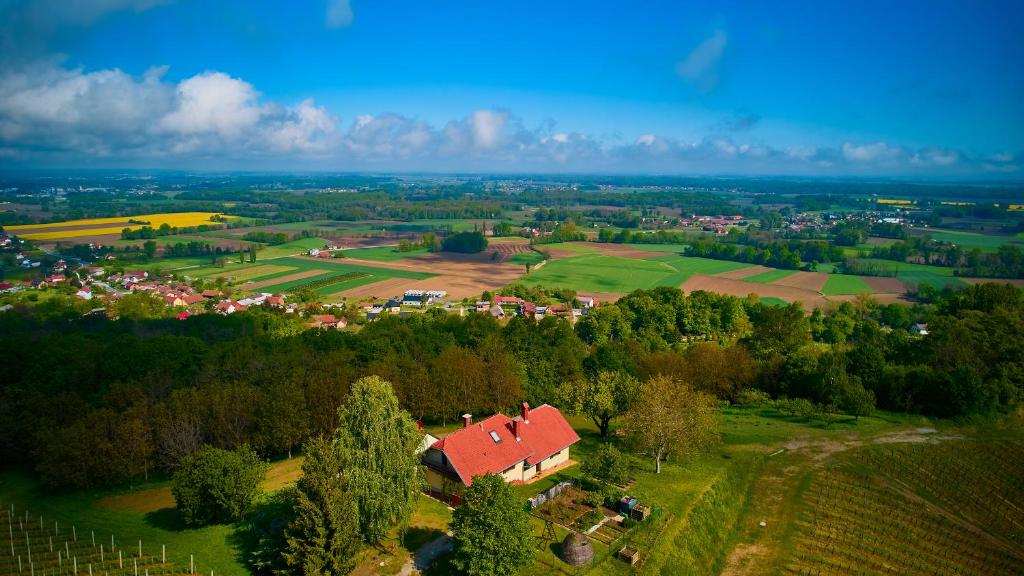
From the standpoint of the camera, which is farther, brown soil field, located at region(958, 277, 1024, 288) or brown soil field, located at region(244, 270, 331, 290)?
brown soil field, located at region(244, 270, 331, 290)

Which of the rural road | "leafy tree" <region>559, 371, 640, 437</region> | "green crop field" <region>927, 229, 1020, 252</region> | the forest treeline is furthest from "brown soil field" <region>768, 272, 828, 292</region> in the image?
the rural road

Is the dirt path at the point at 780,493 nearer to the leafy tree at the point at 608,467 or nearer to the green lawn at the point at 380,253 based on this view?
the leafy tree at the point at 608,467

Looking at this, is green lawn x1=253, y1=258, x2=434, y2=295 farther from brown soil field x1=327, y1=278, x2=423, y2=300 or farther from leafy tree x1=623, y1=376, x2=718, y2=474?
leafy tree x1=623, y1=376, x2=718, y2=474

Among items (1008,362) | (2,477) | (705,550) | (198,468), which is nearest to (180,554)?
(198,468)

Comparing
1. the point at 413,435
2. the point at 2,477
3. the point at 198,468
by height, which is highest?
the point at 413,435

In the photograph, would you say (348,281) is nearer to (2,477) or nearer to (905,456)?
(2,477)

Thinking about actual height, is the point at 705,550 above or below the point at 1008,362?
below

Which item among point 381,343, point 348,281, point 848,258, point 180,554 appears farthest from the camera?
point 848,258

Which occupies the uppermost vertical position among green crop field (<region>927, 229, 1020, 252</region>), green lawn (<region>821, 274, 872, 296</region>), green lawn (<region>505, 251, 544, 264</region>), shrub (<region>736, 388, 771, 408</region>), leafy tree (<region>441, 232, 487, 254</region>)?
green crop field (<region>927, 229, 1020, 252</region>)
